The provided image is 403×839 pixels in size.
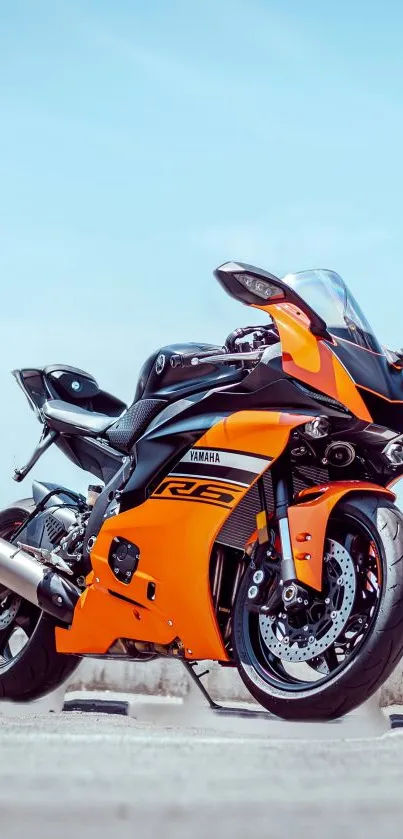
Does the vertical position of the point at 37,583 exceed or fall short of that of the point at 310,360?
it falls short

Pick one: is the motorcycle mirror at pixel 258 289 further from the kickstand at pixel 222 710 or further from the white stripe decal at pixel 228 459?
the kickstand at pixel 222 710

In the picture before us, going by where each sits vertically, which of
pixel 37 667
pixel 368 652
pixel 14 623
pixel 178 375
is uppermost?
pixel 178 375

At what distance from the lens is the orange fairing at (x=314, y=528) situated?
182 inches

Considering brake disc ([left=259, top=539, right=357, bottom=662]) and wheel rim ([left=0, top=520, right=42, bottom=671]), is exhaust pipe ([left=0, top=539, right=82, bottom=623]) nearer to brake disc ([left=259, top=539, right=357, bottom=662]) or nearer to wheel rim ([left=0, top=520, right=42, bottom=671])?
wheel rim ([left=0, top=520, right=42, bottom=671])

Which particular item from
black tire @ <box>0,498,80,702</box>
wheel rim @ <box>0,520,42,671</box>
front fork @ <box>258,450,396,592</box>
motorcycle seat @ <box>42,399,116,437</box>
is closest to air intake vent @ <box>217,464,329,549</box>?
front fork @ <box>258,450,396,592</box>

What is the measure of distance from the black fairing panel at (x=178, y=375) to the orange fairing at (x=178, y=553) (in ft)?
0.81

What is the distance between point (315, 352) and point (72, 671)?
285 centimetres

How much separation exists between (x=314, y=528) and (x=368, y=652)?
21.9 inches

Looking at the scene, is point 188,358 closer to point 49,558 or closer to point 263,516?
point 263,516

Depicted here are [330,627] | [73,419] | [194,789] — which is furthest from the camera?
[73,419]

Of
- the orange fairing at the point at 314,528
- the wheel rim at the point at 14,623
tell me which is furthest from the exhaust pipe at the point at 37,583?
the orange fairing at the point at 314,528

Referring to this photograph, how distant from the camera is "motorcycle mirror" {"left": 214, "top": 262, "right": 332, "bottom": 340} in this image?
197 inches

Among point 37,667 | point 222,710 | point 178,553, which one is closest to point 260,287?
point 178,553

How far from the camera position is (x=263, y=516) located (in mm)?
5012
